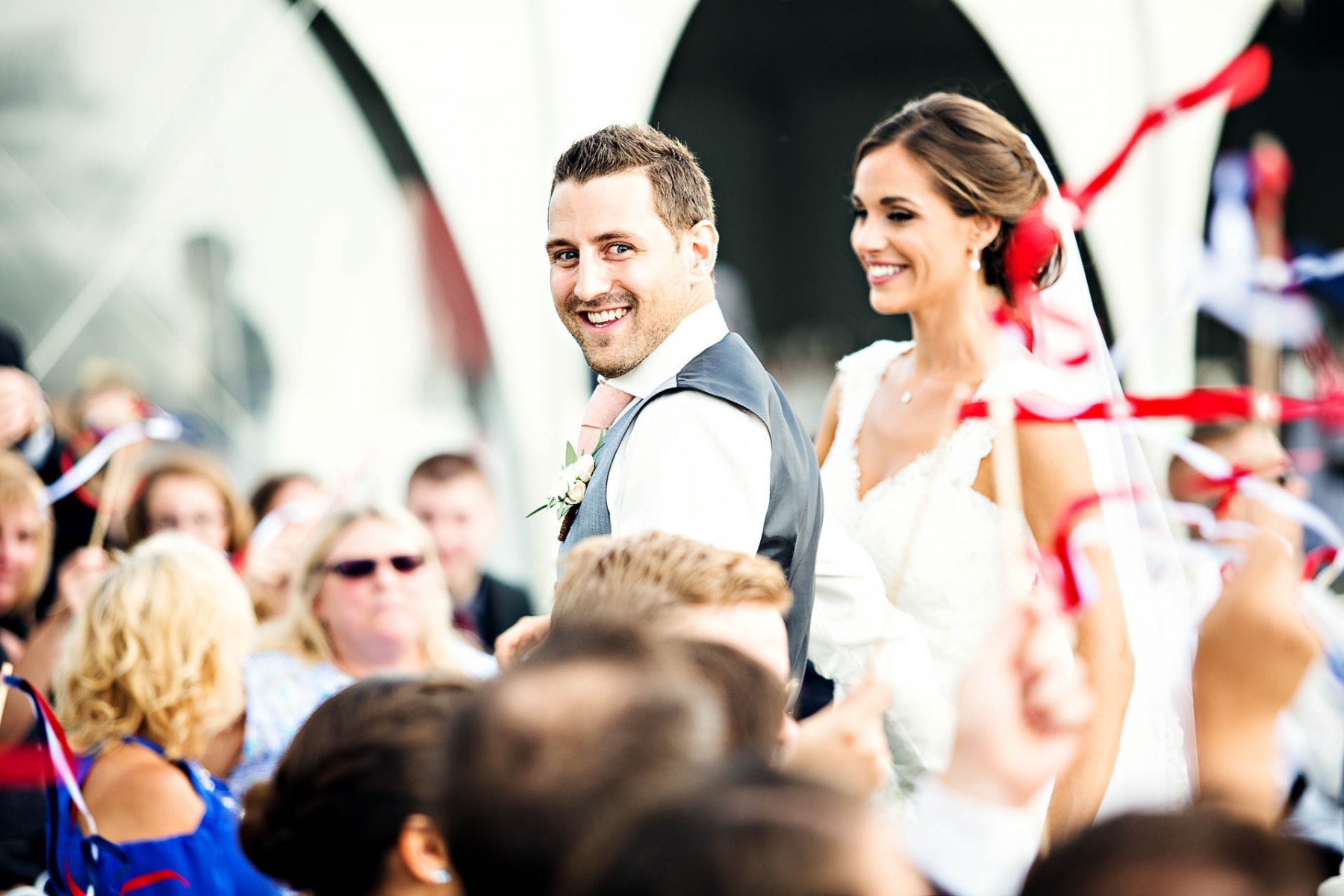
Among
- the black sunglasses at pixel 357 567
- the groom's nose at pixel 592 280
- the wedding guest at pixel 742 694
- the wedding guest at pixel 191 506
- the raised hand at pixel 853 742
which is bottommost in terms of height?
the black sunglasses at pixel 357 567

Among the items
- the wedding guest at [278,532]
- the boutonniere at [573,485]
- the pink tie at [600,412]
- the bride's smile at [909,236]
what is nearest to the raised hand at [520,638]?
the boutonniere at [573,485]

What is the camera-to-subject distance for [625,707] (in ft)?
4.12

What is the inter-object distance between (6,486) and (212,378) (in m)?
2.32

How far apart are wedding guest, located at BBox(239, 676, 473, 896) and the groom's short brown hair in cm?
106

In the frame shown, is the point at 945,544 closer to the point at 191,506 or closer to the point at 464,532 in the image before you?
the point at 464,532

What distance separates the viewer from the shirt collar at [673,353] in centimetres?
252

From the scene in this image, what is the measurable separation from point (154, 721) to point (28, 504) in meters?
2.02

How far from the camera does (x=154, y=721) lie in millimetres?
3102

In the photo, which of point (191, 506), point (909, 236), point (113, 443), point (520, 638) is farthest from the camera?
point (113, 443)

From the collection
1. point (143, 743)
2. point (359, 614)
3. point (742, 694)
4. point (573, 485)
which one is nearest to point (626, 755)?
point (742, 694)

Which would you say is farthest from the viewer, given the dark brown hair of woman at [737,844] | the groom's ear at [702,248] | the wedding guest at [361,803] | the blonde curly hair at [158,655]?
the blonde curly hair at [158,655]

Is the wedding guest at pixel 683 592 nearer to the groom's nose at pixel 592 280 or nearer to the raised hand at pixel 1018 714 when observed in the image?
the raised hand at pixel 1018 714

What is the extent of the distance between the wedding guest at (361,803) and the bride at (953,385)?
149 centimetres

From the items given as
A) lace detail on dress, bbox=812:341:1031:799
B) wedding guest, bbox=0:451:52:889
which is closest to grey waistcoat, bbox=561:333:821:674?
lace detail on dress, bbox=812:341:1031:799
